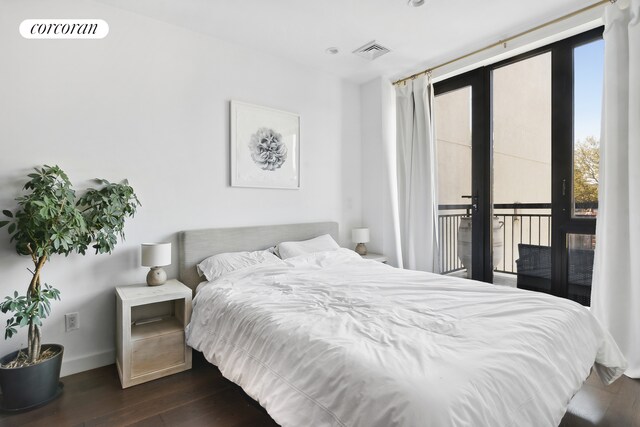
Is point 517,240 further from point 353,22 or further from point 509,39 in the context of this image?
point 353,22

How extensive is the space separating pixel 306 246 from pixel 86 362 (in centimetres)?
194

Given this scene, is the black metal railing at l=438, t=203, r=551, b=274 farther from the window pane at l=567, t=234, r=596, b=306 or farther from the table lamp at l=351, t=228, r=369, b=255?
the table lamp at l=351, t=228, r=369, b=255

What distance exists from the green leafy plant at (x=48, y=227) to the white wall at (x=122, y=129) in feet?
0.62

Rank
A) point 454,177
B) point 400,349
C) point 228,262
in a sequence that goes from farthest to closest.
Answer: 1. point 454,177
2. point 228,262
3. point 400,349

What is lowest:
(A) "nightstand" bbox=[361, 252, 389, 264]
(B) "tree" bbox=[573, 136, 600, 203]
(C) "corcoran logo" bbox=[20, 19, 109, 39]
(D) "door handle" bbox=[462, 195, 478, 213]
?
(A) "nightstand" bbox=[361, 252, 389, 264]

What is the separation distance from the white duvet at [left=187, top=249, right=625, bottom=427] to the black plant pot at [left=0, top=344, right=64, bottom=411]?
804 mm

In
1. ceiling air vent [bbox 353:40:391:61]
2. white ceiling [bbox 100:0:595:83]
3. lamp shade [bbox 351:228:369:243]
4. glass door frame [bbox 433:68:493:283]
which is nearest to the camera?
white ceiling [bbox 100:0:595:83]

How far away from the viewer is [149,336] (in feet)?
7.30

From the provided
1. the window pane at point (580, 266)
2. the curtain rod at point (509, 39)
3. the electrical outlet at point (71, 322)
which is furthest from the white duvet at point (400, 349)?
the curtain rod at point (509, 39)

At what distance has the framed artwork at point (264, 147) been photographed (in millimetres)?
3086

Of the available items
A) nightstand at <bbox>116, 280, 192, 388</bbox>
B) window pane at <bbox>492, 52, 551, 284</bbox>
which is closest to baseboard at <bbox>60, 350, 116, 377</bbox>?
nightstand at <bbox>116, 280, 192, 388</bbox>

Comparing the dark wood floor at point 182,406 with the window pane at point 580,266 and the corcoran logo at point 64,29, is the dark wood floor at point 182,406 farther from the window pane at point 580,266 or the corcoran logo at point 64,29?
the corcoran logo at point 64,29

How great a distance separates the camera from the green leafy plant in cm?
191

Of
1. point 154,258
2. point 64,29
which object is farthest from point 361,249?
point 64,29
